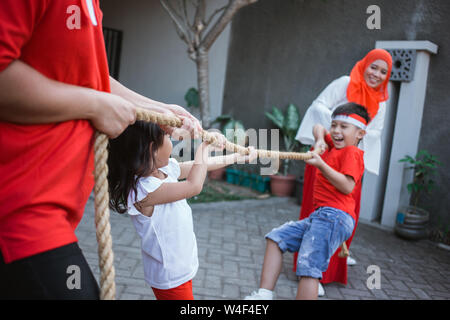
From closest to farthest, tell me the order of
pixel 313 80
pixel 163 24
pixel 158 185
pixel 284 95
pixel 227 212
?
pixel 158 185 < pixel 227 212 < pixel 313 80 < pixel 284 95 < pixel 163 24

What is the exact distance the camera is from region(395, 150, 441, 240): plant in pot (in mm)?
4973

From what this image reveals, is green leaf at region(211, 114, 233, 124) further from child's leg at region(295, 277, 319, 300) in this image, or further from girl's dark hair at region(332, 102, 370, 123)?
child's leg at region(295, 277, 319, 300)

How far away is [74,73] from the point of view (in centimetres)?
103

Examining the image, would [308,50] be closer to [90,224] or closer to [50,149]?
[90,224]

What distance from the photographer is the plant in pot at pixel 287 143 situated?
6.59 m

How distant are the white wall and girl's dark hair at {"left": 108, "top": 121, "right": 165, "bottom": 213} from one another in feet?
21.1

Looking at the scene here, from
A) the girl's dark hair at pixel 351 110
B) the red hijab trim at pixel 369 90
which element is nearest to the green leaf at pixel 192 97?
the red hijab trim at pixel 369 90


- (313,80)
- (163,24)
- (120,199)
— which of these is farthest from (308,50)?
(120,199)

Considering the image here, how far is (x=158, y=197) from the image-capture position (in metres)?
1.72

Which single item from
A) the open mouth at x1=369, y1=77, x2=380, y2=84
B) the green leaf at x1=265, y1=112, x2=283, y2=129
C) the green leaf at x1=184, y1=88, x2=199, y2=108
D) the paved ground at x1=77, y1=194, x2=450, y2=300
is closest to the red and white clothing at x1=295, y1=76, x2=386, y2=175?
the open mouth at x1=369, y1=77, x2=380, y2=84

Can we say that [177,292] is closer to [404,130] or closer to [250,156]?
[250,156]

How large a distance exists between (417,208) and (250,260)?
2.49 meters

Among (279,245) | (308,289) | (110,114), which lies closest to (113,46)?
(279,245)
